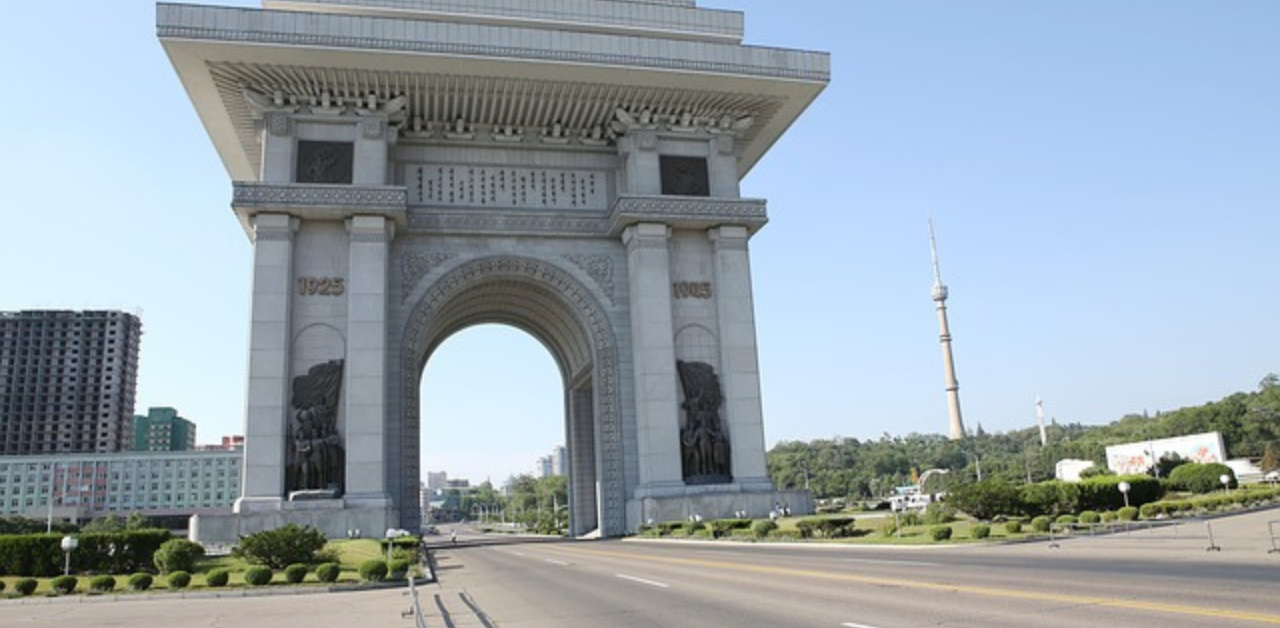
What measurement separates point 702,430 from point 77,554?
22277 millimetres

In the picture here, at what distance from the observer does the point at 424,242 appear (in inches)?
1510

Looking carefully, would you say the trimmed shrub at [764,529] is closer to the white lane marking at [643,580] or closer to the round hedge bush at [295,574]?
the white lane marking at [643,580]

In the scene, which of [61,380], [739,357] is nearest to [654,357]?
[739,357]

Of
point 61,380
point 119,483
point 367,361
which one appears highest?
point 61,380

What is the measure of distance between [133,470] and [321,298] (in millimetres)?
100965

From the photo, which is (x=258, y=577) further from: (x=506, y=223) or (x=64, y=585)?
(x=506, y=223)

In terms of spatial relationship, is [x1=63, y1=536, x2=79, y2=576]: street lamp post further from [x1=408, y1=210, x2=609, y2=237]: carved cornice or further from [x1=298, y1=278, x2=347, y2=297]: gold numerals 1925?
[x1=408, y1=210, x2=609, y2=237]: carved cornice

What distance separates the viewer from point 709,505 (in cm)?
3562

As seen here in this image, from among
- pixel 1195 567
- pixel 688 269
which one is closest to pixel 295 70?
pixel 688 269

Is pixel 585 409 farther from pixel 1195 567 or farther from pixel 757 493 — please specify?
pixel 1195 567

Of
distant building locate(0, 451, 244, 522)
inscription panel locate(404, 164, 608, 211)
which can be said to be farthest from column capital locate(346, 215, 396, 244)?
distant building locate(0, 451, 244, 522)

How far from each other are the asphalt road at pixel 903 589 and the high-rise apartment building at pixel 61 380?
12120cm

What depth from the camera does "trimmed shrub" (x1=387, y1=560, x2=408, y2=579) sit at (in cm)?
1966

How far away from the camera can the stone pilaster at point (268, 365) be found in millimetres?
32312
